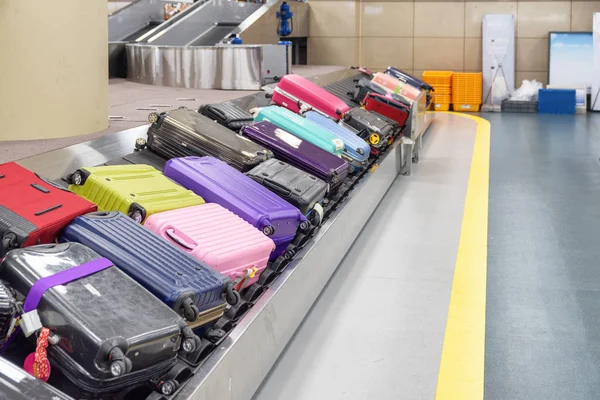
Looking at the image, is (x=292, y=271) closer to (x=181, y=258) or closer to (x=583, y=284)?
(x=181, y=258)

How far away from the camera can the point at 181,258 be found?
9.10 feet

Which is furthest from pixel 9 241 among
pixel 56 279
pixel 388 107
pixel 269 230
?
pixel 388 107

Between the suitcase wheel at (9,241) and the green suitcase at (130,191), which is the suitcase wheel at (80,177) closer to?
the green suitcase at (130,191)

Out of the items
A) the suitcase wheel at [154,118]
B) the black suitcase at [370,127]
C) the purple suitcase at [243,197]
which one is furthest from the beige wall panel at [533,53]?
the purple suitcase at [243,197]

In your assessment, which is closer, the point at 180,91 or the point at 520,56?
the point at 180,91

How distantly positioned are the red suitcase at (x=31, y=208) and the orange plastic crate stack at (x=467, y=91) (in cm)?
1108

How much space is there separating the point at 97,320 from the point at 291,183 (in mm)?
2073

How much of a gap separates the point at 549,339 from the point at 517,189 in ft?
11.7

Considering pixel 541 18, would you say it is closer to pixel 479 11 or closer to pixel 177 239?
pixel 479 11

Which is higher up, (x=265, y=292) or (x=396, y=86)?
(x=396, y=86)

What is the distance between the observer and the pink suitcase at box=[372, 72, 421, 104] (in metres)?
8.88

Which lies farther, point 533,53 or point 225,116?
point 533,53

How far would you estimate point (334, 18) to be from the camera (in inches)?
556

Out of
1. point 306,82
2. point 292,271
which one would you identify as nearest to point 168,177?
point 292,271
